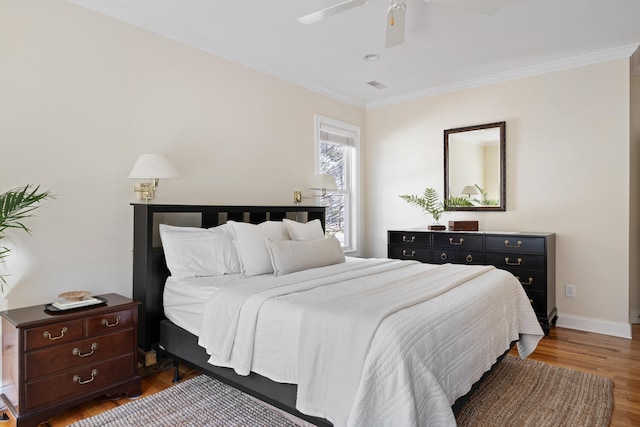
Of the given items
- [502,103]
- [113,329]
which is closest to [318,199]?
[502,103]

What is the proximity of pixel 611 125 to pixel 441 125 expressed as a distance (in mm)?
1689

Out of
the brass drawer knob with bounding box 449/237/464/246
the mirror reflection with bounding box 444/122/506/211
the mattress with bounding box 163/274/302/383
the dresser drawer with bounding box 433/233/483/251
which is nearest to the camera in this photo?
the mattress with bounding box 163/274/302/383

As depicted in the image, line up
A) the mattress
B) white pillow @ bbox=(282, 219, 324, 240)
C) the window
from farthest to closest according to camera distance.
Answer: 1. the window
2. white pillow @ bbox=(282, 219, 324, 240)
3. the mattress

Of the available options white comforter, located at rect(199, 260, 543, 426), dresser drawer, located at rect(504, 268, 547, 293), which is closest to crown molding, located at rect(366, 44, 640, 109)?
dresser drawer, located at rect(504, 268, 547, 293)

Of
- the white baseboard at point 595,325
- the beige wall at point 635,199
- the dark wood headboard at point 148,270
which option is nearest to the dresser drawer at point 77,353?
the dark wood headboard at point 148,270

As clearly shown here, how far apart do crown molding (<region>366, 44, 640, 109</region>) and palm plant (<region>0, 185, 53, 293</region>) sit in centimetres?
408

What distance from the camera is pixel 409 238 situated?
4527mm

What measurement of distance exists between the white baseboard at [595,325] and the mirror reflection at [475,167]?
128cm

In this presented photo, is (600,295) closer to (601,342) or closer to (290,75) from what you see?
(601,342)

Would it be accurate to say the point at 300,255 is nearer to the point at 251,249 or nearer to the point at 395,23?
the point at 251,249

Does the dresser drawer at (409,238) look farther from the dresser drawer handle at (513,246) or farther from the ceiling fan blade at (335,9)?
the ceiling fan blade at (335,9)

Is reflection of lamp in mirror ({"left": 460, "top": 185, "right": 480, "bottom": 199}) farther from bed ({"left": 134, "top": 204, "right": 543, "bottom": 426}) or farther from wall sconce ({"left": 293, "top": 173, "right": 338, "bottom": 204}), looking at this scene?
bed ({"left": 134, "top": 204, "right": 543, "bottom": 426})

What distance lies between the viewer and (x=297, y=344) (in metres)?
1.87

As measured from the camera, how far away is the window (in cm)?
495
